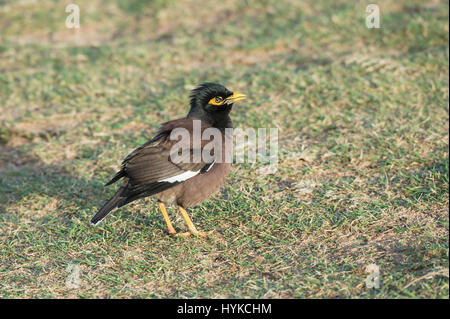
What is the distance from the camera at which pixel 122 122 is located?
7383mm

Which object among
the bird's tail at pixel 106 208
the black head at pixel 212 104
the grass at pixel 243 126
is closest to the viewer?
the grass at pixel 243 126

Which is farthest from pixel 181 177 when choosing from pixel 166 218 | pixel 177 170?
pixel 166 218

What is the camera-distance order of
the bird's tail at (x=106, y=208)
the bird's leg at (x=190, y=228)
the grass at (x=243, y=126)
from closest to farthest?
1. the grass at (x=243, y=126)
2. the bird's tail at (x=106, y=208)
3. the bird's leg at (x=190, y=228)

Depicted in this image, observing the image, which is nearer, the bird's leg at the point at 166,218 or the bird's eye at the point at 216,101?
the bird's leg at the point at 166,218

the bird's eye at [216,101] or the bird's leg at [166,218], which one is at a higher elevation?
the bird's eye at [216,101]

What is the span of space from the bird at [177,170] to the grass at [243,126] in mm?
Result: 383

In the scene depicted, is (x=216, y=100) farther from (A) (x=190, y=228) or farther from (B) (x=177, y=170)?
(A) (x=190, y=228)

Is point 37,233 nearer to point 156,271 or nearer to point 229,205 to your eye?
point 156,271

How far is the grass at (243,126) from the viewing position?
449 centimetres

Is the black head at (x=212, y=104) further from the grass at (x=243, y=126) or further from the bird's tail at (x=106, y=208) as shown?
the bird's tail at (x=106, y=208)

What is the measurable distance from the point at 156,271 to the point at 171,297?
0.36 m

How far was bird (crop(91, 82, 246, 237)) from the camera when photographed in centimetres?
484

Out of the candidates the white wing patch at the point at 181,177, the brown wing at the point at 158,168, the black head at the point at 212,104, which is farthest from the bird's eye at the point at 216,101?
the white wing patch at the point at 181,177

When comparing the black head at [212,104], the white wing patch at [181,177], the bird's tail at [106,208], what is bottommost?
the bird's tail at [106,208]
